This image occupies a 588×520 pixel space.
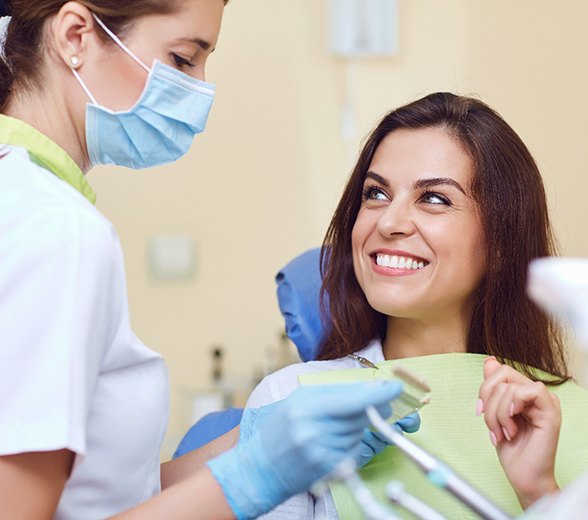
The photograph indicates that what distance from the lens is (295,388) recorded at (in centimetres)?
155

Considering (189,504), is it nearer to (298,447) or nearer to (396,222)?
(298,447)

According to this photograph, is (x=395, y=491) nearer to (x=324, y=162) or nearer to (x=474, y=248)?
(x=474, y=248)

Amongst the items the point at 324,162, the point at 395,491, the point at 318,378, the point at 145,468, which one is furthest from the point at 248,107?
the point at 395,491

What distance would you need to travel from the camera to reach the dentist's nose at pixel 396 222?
153cm

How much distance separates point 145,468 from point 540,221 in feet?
3.20

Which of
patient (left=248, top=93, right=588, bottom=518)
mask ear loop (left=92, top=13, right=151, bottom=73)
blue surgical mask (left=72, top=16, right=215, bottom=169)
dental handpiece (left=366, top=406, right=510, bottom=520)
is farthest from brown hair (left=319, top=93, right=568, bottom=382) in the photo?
dental handpiece (left=366, top=406, right=510, bottom=520)

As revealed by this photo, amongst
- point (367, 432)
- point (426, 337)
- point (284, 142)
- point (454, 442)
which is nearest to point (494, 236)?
point (426, 337)

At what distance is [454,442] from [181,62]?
0.80 m

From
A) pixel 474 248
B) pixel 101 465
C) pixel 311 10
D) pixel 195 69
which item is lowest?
pixel 101 465

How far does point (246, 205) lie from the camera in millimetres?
3037

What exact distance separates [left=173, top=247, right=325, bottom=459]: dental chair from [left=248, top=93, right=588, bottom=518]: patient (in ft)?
0.51

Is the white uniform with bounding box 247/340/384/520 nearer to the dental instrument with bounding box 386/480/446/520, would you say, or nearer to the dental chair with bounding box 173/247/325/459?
the dental chair with bounding box 173/247/325/459

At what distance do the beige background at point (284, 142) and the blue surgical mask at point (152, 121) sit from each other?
1.52 m

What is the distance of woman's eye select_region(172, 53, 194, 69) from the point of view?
4.09 feet
